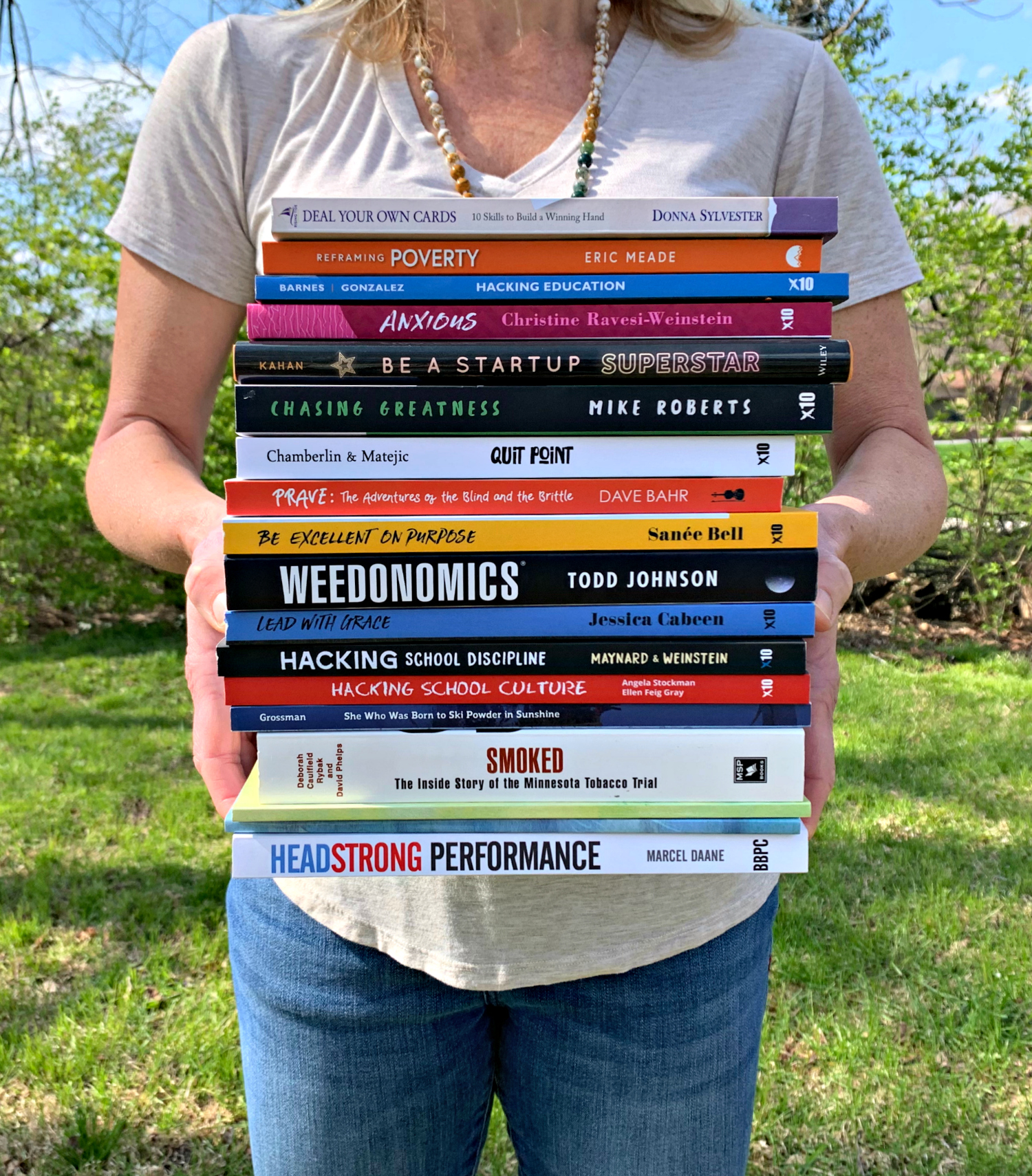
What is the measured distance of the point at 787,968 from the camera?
10.8 feet

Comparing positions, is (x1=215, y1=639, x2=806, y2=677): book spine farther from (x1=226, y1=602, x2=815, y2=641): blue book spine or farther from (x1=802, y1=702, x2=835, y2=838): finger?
(x1=802, y1=702, x2=835, y2=838): finger

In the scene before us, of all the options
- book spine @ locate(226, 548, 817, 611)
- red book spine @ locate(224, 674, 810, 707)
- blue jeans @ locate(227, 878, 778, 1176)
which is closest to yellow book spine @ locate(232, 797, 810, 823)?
red book spine @ locate(224, 674, 810, 707)

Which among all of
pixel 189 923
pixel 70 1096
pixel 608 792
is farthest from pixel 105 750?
pixel 608 792

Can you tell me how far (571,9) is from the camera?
1302 mm

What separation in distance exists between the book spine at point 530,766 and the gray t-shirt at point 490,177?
24cm

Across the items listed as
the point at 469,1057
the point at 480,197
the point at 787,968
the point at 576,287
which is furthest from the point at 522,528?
the point at 787,968

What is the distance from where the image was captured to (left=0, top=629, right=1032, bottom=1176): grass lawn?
2.61m

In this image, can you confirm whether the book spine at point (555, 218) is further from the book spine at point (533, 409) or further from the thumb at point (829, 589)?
the thumb at point (829, 589)

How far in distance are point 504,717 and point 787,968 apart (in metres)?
2.79

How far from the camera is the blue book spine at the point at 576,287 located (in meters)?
0.90

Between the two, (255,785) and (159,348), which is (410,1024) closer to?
(255,785)

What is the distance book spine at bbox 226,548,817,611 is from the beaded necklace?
0.53 m

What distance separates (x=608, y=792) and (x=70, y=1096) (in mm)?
2493

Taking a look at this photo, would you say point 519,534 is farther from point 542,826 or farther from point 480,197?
point 480,197
